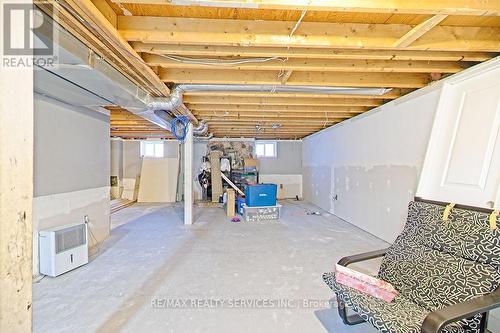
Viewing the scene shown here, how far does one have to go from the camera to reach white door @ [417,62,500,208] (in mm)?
2029

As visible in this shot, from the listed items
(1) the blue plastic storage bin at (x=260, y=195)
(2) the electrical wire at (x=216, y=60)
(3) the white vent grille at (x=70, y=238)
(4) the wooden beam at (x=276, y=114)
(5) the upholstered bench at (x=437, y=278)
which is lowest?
(3) the white vent grille at (x=70, y=238)

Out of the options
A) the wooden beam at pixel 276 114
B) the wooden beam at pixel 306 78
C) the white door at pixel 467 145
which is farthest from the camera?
the wooden beam at pixel 276 114

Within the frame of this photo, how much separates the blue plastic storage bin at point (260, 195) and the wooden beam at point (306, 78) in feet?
9.35

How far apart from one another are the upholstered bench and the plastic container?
3.39 meters

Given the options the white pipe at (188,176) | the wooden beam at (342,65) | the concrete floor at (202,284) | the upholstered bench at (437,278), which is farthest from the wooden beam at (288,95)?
the concrete floor at (202,284)

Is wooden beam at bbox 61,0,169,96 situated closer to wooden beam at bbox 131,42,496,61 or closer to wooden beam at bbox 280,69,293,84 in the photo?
wooden beam at bbox 131,42,496,61

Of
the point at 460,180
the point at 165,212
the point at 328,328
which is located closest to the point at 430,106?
the point at 460,180

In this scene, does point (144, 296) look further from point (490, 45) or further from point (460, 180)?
point (490, 45)

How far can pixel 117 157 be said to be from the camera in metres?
8.00

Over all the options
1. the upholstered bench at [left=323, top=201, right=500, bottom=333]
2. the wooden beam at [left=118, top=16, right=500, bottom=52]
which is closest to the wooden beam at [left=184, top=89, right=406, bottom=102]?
the wooden beam at [left=118, top=16, right=500, bottom=52]

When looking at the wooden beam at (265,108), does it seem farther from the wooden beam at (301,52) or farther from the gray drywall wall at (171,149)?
the gray drywall wall at (171,149)

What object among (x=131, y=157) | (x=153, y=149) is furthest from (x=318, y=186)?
(x=131, y=157)

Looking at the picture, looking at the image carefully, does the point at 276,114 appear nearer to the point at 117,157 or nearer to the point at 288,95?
the point at 288,95

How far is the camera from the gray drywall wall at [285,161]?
866 cm
